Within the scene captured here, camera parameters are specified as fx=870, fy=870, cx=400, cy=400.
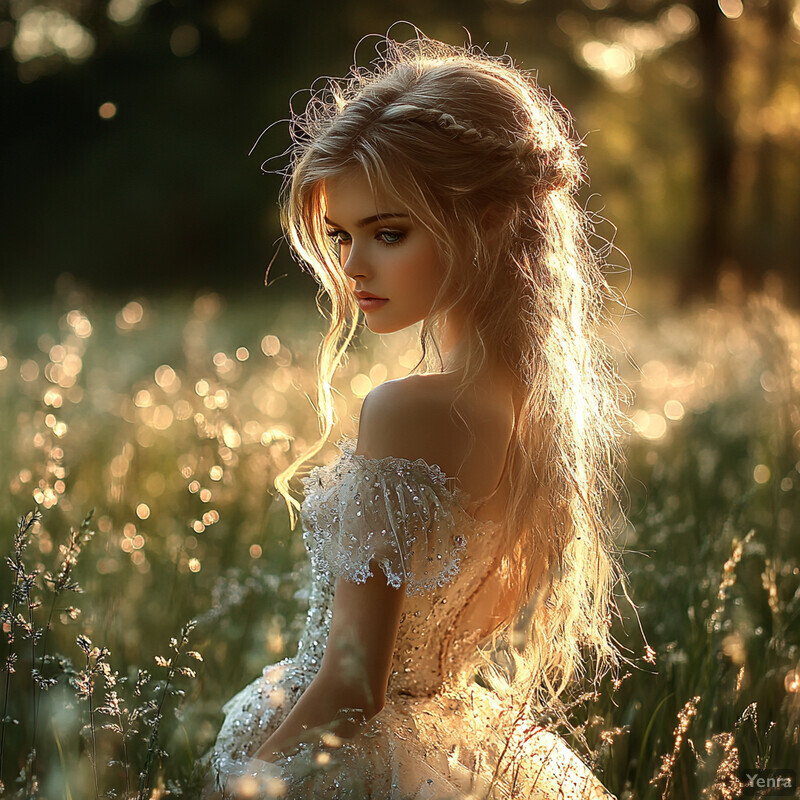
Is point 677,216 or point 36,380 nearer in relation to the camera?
point 36,380

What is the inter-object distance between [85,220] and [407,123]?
19.3 meters

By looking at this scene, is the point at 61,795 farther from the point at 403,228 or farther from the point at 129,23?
the point at 129,23

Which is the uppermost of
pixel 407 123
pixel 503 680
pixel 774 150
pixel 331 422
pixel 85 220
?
pixel 774 150

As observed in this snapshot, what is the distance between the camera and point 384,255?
5.51ft

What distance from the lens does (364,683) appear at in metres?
1.41

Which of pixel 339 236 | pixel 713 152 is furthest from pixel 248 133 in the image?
pixel 339 236

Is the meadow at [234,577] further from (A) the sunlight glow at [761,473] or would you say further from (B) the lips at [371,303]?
(B) the lips at [371,303]

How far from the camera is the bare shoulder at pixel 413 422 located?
1509 mm

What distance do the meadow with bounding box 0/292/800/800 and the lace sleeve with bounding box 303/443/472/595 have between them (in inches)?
11.4

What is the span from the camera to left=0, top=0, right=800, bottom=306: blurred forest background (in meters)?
15.1

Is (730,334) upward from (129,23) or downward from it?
downward

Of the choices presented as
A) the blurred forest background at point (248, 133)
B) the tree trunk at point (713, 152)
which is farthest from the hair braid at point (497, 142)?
the blurred forest background at point (248, 133)

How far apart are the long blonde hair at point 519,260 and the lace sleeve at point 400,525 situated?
0.16m

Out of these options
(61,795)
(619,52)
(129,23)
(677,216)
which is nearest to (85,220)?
(129,23)
